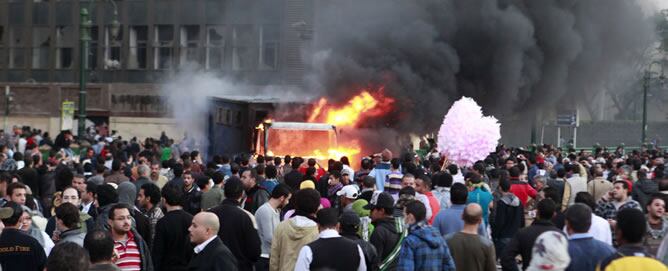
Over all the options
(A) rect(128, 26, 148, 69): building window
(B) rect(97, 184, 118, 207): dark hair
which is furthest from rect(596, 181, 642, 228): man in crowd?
(A) rect(128, 26, 148, 69): building window

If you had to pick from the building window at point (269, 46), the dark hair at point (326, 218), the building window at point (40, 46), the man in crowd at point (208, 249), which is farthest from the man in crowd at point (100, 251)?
the building window at point (40, 46)

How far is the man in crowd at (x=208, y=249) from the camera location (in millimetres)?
7188

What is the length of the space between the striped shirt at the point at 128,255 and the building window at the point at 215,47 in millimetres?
35166

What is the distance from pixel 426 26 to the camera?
90.7ft

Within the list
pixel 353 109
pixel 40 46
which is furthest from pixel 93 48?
pixel 353 109

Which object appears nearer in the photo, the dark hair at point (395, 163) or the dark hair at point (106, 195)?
the dark hair at point (106, 195)

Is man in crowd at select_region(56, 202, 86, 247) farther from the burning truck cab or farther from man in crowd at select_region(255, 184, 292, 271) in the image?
the burning truck cab

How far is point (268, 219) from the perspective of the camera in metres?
9.52

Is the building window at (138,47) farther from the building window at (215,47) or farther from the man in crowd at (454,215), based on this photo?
the man in crowd at (454,215)

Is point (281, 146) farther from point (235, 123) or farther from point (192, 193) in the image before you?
point (192, 193)

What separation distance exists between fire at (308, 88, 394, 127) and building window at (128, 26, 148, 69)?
821 inches

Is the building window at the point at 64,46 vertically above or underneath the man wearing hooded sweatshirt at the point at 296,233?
above

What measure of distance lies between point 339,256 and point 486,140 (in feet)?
31.3

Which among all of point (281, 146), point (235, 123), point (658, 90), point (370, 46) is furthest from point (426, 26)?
point (658, 90)
